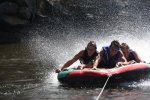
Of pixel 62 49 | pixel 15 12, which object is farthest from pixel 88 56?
pixel 15 12

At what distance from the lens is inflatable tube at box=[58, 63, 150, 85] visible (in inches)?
423

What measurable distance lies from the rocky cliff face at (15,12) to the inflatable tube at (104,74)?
1240 centimetres

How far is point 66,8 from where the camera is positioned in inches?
1188

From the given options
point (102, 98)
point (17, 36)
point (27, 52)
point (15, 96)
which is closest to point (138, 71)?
point (102, 98)

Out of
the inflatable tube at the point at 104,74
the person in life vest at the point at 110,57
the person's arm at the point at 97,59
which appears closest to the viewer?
the inflatable tube at the point at 104,74

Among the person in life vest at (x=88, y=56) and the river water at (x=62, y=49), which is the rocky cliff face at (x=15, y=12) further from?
the person in life vest at (x=88, y=56)

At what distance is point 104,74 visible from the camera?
10680mm

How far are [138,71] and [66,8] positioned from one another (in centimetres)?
1958

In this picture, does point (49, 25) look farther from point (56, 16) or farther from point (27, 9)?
point (27, 9)

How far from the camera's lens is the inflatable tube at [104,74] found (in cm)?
1075

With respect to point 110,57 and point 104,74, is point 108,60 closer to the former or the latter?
point 110,57

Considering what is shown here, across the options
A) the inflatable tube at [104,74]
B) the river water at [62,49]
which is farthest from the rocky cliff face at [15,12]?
the inflatable tube at [104,74]

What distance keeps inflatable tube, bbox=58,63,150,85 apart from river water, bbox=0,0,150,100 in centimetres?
21

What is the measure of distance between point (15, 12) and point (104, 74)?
44.1 ft
